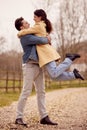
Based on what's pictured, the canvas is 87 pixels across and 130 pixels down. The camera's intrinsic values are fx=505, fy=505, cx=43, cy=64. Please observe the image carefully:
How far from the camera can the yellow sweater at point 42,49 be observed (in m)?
8.04

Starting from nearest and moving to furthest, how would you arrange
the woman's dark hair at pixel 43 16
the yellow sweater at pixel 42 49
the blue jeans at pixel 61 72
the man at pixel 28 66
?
1. the blue jeans at pixel 61 72
2. the yellow sweater at pixel 42 49
3. the man at pixel 28 66
4. the woman's dark hair at pixel 43 16

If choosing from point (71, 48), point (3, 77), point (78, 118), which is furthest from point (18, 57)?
point (78, 118)

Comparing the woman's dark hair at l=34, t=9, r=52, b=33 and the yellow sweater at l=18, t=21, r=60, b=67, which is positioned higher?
the woman's dark hair at l=34, t=9, r=52, b=33

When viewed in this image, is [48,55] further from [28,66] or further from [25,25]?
[25,25]

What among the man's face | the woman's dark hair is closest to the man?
the man's face

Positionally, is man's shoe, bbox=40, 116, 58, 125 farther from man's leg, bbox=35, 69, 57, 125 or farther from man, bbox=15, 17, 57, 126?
man, bbox=15, 17, 57, 126

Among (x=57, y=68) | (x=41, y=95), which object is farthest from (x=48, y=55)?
(x=41, y=95)

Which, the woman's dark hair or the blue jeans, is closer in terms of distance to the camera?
the blue jeans

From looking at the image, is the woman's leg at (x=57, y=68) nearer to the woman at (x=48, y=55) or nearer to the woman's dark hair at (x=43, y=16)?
the woman at (x=48, y=55)

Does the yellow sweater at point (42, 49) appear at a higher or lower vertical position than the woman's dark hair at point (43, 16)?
lower

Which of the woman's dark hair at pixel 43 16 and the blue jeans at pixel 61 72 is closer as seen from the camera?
the blue jeans at pixel 61 72

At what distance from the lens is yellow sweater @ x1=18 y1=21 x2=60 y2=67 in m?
8.04

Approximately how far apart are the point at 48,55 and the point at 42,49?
162mm

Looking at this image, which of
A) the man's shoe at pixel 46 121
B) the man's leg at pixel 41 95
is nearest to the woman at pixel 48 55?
the man's leg at pixel 41 95
